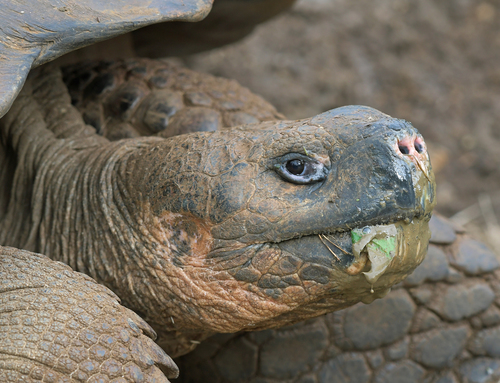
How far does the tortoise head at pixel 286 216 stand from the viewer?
1643mm

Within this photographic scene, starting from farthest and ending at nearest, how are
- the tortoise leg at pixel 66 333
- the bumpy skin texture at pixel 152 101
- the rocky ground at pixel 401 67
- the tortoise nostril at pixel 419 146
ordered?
the rocky ground at pixel 401 67, the bumpy skin texture at pixel 152 101, the tortoise nostril at pixel 419 146, the tortoise leg at pixel 66 333

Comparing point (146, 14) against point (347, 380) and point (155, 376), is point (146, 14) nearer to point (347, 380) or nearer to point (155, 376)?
point (155, 376)

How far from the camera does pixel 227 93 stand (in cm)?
275

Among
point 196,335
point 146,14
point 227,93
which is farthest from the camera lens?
point 227,93

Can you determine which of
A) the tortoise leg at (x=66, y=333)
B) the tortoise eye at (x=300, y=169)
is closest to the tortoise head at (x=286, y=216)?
the tortoise eye at (x=300, y=169)

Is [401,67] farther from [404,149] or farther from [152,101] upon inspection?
[404,149]

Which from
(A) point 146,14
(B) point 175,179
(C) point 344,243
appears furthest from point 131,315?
(A) point 146,14

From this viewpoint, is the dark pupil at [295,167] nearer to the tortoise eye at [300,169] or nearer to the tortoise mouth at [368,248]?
the tortoise eye at [300,169]

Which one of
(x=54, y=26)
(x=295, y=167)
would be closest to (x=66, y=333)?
(x=295, y=167)

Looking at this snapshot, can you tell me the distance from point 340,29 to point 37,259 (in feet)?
13.1

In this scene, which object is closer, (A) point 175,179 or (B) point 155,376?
(B) point 155,376

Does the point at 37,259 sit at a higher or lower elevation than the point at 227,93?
higher

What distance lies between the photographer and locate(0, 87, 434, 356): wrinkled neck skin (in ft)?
5.42

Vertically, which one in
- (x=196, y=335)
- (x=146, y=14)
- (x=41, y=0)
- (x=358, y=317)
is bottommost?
(x=358, y=317)
